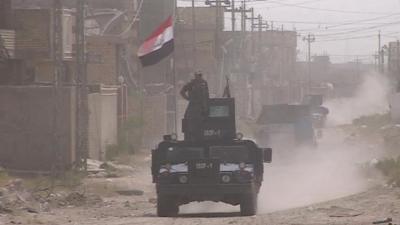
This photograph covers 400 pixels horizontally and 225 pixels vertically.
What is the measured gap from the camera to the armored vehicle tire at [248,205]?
61.1ft

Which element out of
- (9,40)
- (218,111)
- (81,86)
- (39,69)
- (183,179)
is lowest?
(183,179)

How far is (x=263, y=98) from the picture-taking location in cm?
9719

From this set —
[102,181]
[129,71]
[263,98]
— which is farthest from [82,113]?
[263,98]

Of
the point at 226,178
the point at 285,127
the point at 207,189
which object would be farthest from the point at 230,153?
the point at 285,127

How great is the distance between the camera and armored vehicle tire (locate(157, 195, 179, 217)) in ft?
61.7

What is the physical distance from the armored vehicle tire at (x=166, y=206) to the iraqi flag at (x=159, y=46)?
17.7 meters

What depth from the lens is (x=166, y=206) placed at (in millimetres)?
18891

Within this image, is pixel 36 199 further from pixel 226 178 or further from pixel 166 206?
pixel 226 178

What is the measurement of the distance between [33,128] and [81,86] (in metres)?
2.35

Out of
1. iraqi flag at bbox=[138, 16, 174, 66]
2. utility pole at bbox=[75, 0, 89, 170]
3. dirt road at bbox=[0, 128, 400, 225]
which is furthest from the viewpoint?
iraqi flag at bbox=[138, 16, 174, 66]

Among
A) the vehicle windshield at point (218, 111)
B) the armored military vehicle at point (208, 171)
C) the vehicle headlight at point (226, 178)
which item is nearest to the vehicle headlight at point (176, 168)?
the armored military vehicle at point (208, 171)

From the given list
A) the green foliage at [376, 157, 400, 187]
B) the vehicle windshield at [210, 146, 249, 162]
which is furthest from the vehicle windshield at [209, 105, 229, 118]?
the green foliage at [376, 157, 400, 187]

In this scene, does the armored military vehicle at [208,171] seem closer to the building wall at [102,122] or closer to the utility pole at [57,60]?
the utility pole at [57,60]

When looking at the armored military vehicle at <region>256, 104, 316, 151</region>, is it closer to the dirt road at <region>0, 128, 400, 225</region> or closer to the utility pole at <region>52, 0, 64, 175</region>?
the dirt road at <region>0, 128, 400, 225</region>
